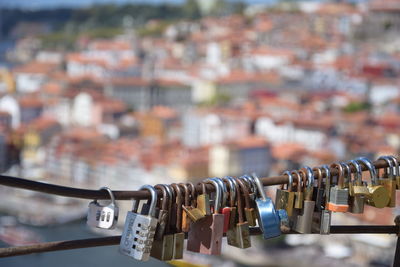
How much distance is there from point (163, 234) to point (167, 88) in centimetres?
1691

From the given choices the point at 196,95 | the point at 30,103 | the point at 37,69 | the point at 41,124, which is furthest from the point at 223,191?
the point at 37,69

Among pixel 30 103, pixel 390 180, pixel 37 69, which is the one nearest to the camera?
pixel 390 180

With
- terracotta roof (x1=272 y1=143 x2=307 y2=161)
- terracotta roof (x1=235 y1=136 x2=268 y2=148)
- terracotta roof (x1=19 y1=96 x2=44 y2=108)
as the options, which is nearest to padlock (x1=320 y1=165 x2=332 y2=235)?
terracotta roof (x1=272 y1=143 x2=307 y2=161)

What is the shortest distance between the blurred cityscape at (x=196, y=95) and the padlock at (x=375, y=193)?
7727 millimetres

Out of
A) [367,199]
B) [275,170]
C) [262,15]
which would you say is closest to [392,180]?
[367,199]

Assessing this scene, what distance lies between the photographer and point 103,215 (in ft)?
1.38

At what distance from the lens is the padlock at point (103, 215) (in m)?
0.42

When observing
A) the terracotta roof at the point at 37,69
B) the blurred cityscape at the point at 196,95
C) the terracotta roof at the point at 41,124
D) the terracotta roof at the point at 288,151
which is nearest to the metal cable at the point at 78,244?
the blurred cityscape at the point at 196,95

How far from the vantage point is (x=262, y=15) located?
23.7 metres

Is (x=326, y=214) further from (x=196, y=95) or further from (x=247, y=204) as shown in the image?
(x=196, y=95)

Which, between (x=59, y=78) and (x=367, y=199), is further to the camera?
(x=59, y=78)

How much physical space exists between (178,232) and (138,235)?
3 cm

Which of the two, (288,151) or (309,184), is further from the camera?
(288,151)

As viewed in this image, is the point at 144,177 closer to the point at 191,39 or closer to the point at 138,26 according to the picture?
the point at 191,39
